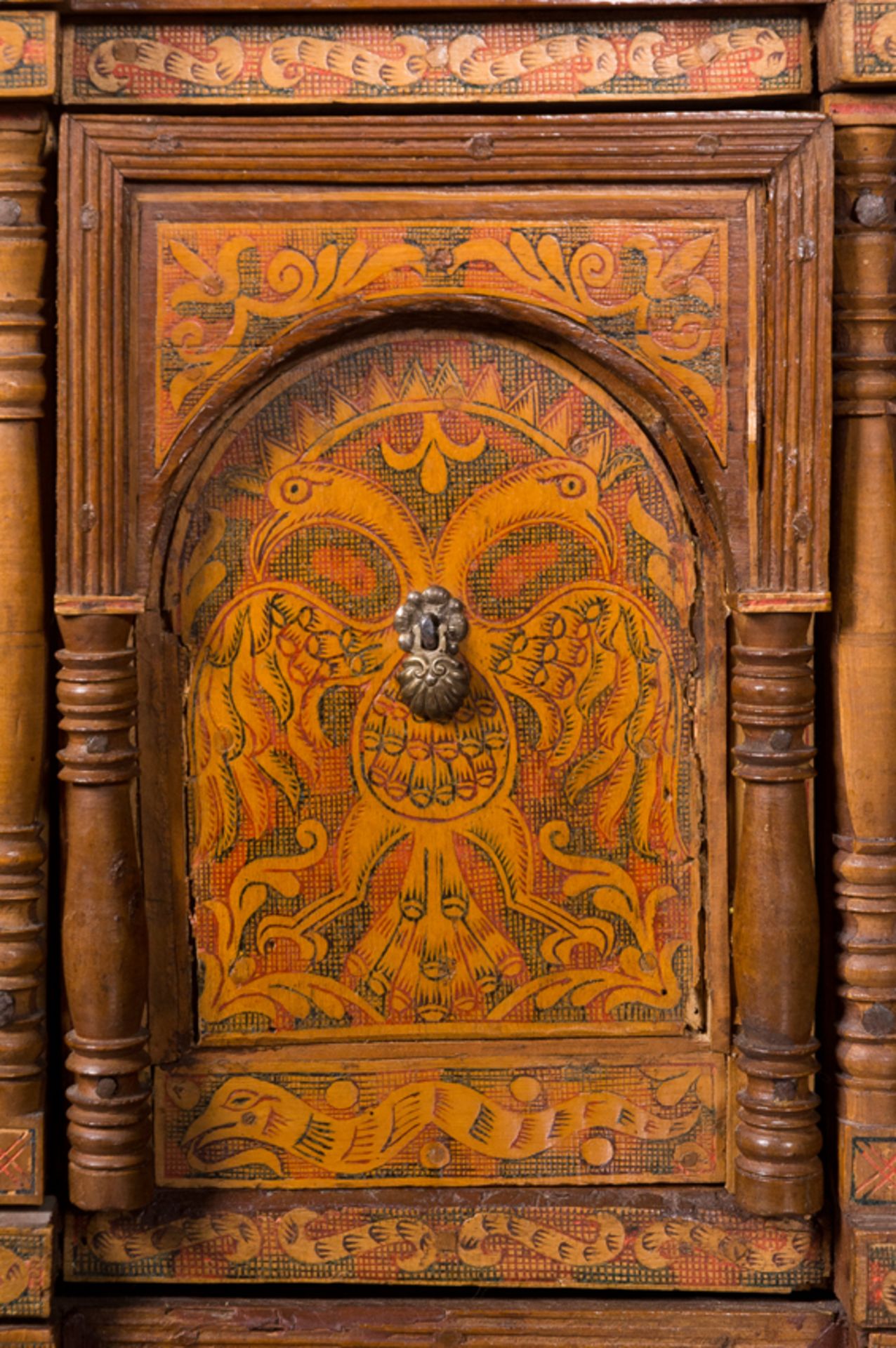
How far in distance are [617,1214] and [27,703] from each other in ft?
3.97

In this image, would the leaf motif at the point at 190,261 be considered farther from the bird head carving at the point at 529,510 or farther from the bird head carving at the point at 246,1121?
the bird head carving at the point at 246,1121

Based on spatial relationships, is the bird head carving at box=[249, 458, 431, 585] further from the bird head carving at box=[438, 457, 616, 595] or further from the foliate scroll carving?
the foliate scroll carving

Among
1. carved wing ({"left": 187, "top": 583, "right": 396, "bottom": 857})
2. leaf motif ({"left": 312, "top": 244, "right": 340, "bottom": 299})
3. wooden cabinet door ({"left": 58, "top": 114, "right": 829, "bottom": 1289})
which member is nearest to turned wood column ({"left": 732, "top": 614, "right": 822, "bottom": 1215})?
wooden cabinet door ({"left": 58, "top": 114, "right": 829, "bottom": 1289})

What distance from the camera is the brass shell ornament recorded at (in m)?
2.14

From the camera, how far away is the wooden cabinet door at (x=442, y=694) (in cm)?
207

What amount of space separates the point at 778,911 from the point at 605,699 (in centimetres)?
42

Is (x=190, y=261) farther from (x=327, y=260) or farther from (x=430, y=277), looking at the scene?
(x=430, y=277)

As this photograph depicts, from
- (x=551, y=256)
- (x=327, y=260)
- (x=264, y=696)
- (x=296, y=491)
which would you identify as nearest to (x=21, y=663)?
(x=264, y=696)

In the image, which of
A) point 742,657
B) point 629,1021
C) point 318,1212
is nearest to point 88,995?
point 318,1212

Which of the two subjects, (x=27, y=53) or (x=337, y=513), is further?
(x=337, y=513)

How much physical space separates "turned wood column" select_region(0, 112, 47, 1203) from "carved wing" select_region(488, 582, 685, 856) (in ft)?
2.34

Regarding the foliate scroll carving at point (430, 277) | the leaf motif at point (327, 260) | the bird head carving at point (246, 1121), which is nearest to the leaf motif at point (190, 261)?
the foliate scroll carving at point (430, 277)

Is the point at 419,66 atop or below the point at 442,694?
atop

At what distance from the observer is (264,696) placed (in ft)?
7.14
